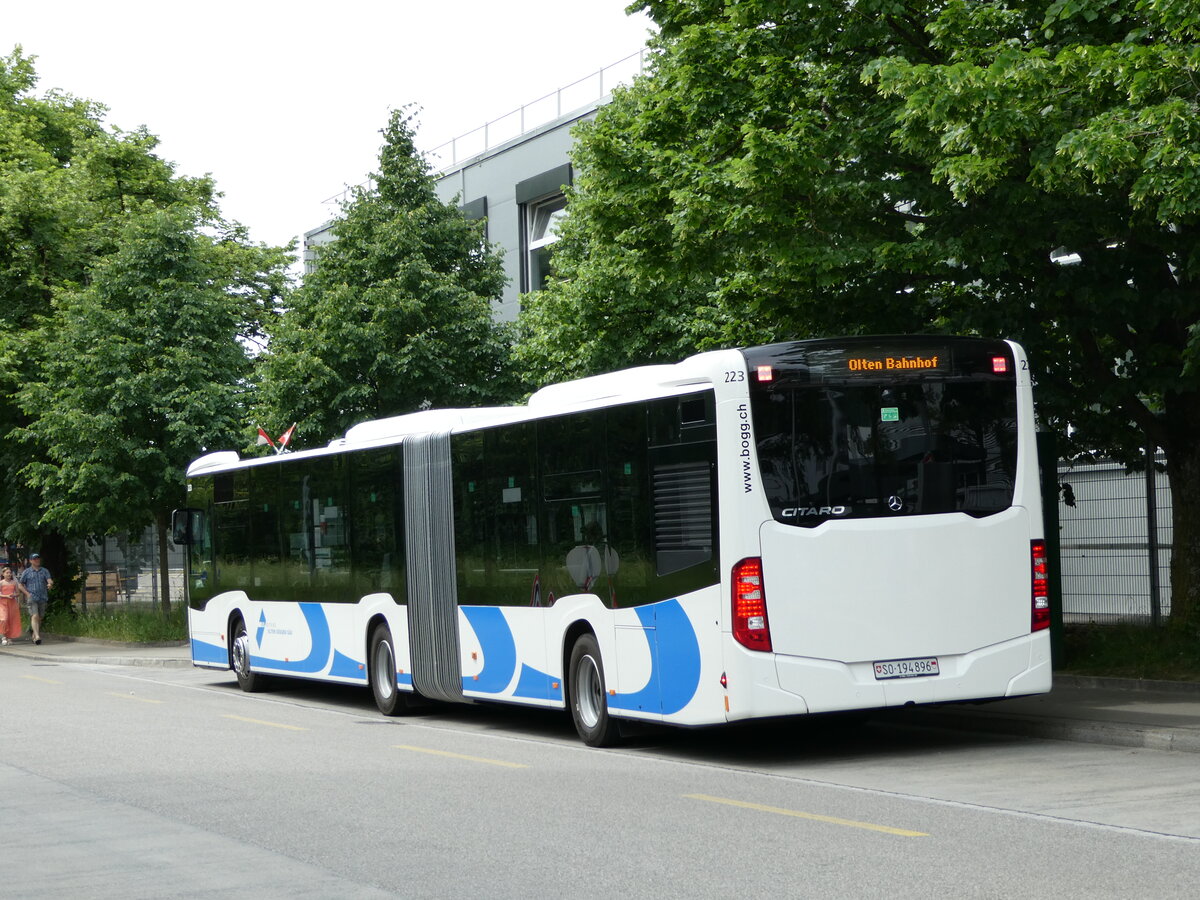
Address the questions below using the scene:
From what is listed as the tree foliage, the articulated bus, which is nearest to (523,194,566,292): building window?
the tree foliage

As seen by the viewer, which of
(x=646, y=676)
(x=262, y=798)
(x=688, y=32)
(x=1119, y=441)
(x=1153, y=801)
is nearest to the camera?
(x=1153, y=801)

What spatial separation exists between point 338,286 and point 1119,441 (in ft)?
51.3

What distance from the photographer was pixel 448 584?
16125 millimetres

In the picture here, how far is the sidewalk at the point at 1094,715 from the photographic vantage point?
1211 centimetres

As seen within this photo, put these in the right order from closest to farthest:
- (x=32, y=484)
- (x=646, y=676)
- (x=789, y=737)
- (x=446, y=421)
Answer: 1. (x=646, y=676)
2. (x=789, y=737)
3. (x=446, y=421)
4. (x=32, y=484)

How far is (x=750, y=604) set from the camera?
11.5 metres

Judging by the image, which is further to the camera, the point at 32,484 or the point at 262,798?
the point at 32,484

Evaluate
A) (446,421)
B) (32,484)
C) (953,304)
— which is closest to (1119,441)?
(953,304)

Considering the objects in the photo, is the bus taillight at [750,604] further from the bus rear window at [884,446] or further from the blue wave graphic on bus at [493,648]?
the blue wave graphic on bus at [493,648]

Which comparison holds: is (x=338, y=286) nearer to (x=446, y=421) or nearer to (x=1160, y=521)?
(x=446, y=421)

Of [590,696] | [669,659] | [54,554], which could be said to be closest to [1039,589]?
[669,659]

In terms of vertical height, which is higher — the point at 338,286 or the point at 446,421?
the point at 338,286

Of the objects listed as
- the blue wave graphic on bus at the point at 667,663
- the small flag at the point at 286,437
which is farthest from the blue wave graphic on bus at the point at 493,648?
the small flag at the point at 286,437

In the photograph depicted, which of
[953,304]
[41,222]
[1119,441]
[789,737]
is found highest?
[41,222]
